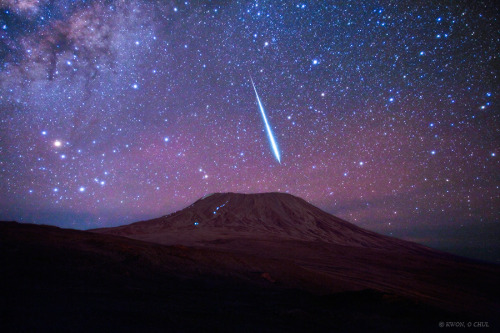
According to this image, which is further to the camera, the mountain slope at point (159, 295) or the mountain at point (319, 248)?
the mountain at point (319, 248)

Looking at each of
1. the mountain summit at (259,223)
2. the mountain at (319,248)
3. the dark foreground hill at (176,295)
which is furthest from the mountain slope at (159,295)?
the mountain summit at (259,223)

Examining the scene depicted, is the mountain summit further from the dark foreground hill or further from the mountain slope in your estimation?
the mountain slope

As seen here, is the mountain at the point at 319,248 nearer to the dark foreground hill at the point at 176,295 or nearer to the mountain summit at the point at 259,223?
the mountain summit at the point at 259,223

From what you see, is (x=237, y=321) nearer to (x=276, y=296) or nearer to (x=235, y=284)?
(x=276, y=296)

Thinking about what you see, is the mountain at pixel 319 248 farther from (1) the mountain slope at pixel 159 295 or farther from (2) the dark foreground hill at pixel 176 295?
(1) the mountain slope at pixel 159 295

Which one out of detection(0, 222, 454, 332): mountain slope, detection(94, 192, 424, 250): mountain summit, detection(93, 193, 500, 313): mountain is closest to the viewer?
detection(0, 222, 454, 332): mountain slope

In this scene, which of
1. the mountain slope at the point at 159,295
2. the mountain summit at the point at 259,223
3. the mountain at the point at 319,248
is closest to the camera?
the mountain slope at the point at 159,295

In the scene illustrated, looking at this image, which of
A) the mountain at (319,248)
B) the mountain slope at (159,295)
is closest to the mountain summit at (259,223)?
the mountain at (319,248)

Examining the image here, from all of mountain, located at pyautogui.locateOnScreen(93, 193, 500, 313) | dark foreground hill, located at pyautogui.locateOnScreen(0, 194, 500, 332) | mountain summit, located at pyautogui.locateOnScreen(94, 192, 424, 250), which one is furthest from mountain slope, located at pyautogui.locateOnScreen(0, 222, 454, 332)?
mountain summit, located at pyautogui.locateOnScreen(94, 192, 424, 250)

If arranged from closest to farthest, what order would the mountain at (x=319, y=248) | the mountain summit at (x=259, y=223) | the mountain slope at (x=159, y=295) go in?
the mountain slope at (x=159, y=295)
the mountain at (x=319, y=248)
the mountain summit at (x=259, y=223)
